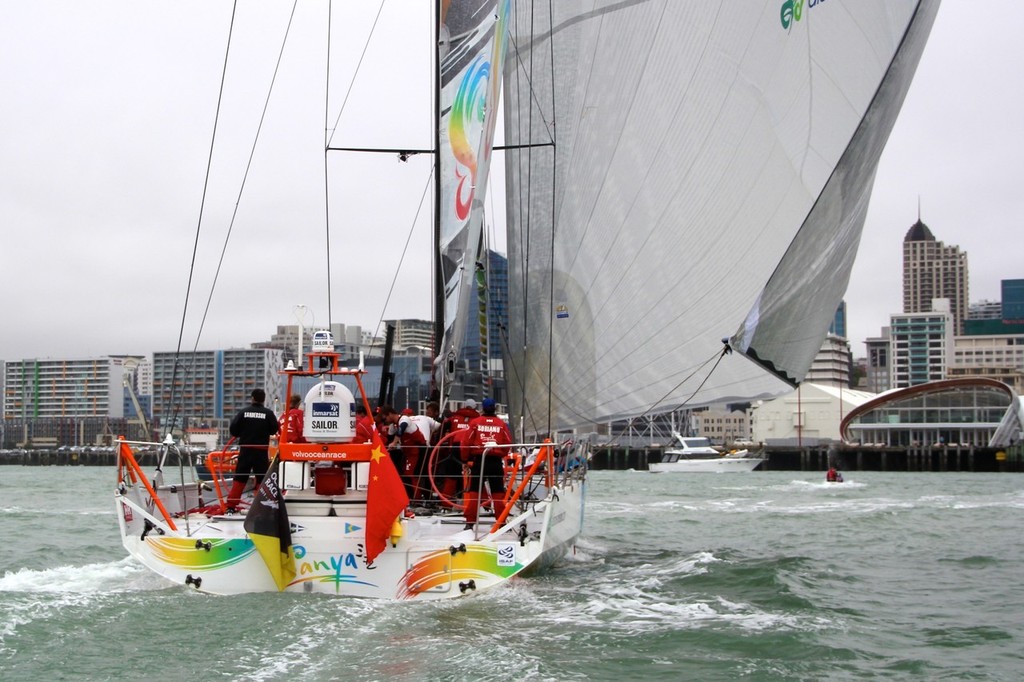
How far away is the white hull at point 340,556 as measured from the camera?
8.91m

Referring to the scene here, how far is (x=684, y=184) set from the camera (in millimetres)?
12461

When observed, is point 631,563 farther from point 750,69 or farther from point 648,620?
point 750,69

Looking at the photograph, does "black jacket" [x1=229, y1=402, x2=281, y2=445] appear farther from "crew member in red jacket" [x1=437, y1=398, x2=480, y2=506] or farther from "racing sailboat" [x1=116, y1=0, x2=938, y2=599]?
"crew member in red jacket" [x1=437, y1=398, x2=480, y2=506]

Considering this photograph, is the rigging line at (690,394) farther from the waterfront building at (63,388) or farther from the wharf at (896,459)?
the waterfront building at (63,388)

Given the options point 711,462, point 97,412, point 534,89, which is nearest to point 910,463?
point 711,462

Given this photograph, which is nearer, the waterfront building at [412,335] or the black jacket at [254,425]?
the black jacket at [254,425]

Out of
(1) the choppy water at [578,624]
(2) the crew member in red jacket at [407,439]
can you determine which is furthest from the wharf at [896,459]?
(2) the crew member in red jacket at [407,439]

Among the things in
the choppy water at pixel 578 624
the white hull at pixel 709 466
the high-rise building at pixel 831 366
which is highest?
the high-rise building at pixel 831 366

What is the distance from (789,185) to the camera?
11.5 meters

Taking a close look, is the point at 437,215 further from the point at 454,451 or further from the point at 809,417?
the point at 809,417

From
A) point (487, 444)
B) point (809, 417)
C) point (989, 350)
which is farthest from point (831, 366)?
point (487, 444)

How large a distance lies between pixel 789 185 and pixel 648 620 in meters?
4.72

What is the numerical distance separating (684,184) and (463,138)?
7.76 ft

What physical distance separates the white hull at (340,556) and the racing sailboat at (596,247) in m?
0.02
